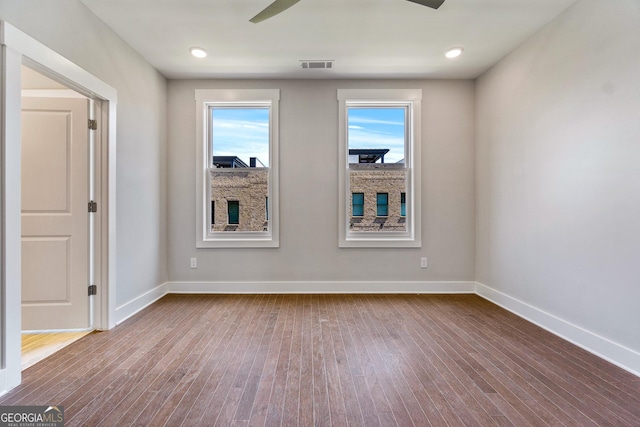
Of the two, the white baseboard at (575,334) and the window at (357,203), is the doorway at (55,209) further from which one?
the white baseboard at (575,334)

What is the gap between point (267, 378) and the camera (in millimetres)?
1912

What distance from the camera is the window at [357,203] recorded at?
3.95m

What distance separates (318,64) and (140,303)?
3.34 metres

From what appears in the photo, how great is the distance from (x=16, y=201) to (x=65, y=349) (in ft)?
4.05

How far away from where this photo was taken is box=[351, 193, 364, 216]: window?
395 cm

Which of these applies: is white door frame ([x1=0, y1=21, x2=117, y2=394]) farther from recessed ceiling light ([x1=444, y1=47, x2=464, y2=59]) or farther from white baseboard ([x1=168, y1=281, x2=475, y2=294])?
recessed ceiling light ([x1=444, y1=47, x2=464, y2=59])

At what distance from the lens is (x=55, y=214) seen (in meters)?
2.60

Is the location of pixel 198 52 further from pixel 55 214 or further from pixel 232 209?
pixel 55 214

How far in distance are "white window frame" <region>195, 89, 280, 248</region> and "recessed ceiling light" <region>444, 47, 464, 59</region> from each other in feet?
6.66

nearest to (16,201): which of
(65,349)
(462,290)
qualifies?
(65,349)

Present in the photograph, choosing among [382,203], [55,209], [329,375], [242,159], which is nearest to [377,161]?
[382,203]

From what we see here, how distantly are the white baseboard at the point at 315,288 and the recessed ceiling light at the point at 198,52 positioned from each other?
8.89 feet

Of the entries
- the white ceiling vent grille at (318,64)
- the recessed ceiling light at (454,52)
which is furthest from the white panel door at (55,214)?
the recessed ceiling light at (454,52)

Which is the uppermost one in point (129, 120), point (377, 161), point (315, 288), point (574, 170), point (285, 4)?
point (285, 4)
